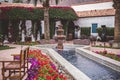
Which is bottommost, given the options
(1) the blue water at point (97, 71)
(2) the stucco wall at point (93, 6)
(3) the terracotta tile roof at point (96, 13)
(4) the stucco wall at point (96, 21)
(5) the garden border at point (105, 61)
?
(1) the blue water at point (97, 71)

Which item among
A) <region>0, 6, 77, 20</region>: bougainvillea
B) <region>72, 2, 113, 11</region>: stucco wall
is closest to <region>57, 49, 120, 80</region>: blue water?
<region>0, 6, 77, 20</region>: bougainvillea

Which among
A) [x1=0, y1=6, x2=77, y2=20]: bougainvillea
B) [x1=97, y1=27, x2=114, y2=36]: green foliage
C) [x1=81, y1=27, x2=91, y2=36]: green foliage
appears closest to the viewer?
[x1=0, y1=6, x2=77, y2=20]: bougainvillea

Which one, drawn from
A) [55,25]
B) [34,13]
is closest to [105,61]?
[34,13]

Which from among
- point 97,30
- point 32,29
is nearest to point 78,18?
point 97,30

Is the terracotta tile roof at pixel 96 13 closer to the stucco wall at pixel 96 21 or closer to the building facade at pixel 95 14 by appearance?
the building facade at pixel 95 14

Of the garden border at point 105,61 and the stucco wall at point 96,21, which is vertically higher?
the stucco wall at point 96,21

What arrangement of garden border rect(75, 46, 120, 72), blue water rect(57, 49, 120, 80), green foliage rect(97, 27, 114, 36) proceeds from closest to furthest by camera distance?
blue water rect(57, 49, 120, 80), garden border rect(75, 46, 120, 72), green foliage rect(97, 27, 114, 36)

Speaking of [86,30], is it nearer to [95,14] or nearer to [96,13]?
[95,14]

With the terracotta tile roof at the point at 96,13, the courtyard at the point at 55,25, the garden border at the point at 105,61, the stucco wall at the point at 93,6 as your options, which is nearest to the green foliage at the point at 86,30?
the courtyard at the point at 55,25

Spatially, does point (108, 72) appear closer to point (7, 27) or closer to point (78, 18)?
point (7, 27)

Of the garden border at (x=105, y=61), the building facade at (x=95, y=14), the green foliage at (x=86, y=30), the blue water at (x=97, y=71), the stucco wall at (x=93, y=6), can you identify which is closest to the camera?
the blue water at (x=97, y=71)

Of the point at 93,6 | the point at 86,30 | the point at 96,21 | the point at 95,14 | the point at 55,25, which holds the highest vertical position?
the point at 93,6

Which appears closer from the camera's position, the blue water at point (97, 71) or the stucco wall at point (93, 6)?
the blue water at point (97, 71)

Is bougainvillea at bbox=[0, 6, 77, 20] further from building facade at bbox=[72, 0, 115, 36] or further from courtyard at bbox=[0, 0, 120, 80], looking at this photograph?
building facade at bbox=[72, 0, 115, 36]
